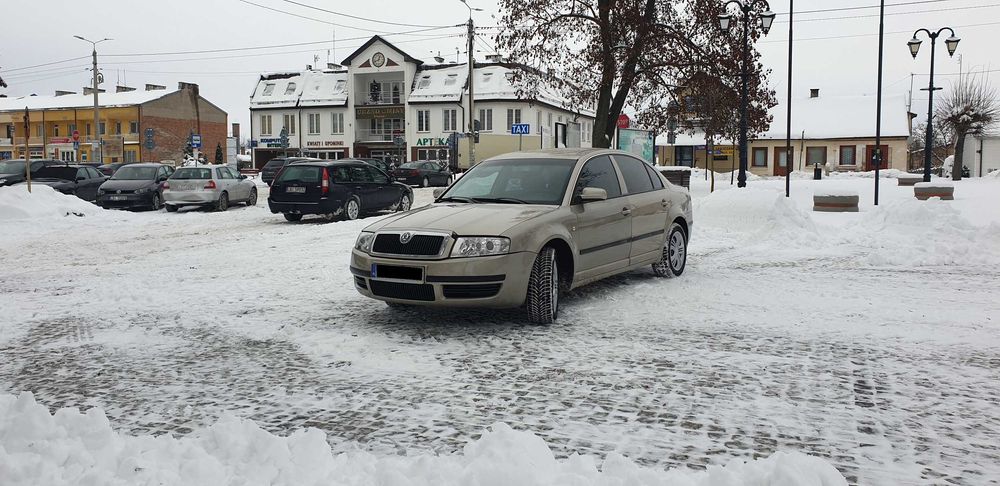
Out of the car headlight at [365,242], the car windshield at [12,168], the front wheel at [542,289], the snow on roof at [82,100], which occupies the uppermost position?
the snow on roof at [82,100]

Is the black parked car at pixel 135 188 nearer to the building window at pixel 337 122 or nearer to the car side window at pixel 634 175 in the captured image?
the car side window at pixel 634 175

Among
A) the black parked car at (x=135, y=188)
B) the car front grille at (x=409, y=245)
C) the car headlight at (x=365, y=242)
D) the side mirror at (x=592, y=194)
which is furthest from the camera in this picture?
the black parked car at (x=135, y=188)

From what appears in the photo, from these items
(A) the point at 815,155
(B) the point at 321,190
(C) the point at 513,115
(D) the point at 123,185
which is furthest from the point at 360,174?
(A) the point at 815,155

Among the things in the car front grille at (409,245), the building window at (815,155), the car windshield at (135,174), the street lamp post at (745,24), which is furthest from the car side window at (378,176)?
the building window at (815,155)

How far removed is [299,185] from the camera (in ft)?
61.1

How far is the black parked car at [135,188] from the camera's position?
22.6 metres

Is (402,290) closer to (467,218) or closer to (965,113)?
(467,218)

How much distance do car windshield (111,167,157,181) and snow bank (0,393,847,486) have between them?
21258mm

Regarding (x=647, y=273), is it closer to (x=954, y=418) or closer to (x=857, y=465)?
(x=954, y=418)

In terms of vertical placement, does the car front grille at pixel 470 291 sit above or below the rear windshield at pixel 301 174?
below

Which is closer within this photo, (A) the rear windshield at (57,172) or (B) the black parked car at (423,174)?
(A) the rear windshield at (57,172)

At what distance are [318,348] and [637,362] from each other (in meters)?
2.47

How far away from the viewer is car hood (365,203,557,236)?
6707mm

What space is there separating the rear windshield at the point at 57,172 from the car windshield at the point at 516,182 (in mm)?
22694
